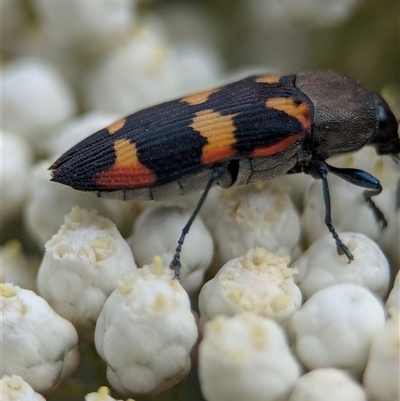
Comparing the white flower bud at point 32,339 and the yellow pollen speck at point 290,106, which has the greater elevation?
the yellow pollen speck at point 290,106

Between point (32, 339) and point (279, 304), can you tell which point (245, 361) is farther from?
point (32, 339)

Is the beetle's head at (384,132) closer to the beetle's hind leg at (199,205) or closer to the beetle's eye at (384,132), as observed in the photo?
the beetle's eye at (384,132)

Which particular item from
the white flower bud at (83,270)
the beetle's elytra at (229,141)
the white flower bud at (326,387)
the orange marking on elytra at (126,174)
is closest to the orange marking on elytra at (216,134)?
the beetle's elytra at (229,141)

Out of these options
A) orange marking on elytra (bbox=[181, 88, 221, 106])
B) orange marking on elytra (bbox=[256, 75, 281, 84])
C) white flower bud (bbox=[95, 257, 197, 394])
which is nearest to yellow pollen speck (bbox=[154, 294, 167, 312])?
white flower bud (bbox=[95, 257, 197, 394])

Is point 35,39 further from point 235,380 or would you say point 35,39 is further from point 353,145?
point 235,380

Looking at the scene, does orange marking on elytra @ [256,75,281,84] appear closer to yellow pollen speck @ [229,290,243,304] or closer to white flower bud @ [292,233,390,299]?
white flower bud @ [292,233,390,299]

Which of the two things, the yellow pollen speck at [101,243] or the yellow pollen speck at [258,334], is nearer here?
the yellow pollen speck at [258,334]

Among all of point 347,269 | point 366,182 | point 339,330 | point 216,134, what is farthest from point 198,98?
point 339,330
